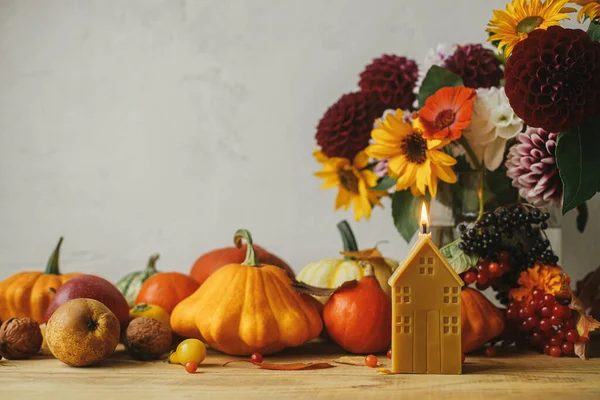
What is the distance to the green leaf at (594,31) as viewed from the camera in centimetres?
92

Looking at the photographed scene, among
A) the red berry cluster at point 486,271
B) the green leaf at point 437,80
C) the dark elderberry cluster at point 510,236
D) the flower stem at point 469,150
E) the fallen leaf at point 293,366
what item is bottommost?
the fallen leaf at point 293,366

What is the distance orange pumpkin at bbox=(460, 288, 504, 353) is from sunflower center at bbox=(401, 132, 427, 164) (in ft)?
0.72

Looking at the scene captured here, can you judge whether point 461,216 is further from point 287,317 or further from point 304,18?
point 304,18

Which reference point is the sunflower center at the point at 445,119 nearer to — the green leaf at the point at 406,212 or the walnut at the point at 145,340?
the green leaf at the point at 406,212

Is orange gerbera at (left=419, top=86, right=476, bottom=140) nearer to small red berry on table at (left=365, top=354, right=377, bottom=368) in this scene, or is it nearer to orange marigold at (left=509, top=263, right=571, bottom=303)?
orange marigold at (left=509, top=263, right=571, bottom=303)

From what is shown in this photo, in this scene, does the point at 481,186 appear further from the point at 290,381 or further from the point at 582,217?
the point at 290,381

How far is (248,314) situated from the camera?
3.17ft

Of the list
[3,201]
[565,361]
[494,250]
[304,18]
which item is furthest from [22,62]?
[565,361]

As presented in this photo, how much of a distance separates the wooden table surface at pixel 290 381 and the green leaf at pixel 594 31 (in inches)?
17.7

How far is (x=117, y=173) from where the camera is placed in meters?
1.63

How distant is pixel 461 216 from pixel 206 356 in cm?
48

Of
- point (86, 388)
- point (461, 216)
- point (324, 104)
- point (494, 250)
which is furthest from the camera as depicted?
point (324, 104)

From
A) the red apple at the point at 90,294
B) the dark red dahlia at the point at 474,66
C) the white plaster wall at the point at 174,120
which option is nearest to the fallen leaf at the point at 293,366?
the red apple at the point at 90,294

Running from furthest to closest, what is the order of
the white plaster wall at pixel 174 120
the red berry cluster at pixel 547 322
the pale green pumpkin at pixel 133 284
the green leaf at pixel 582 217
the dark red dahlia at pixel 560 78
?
the white plaster wall at pixel 174 120 < the pale green pumpkin at pixel 133 284 < the green leaf at pixel 582 217 < the red berry cluster at pixel 547 322 < the dark red dahlia at pixel 560 78
